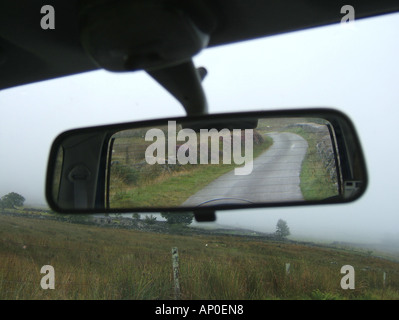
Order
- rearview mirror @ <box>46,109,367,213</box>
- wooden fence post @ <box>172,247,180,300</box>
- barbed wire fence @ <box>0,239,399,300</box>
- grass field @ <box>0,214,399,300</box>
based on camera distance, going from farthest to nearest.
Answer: wooden fence post @ <box>172,247,180,300</box>
grass field @ <box>0,214,399,300</box>
barbed wire fence @ <box>0,239,399,300</box>
rearview mirror @ <box>46,109,367,213</box>

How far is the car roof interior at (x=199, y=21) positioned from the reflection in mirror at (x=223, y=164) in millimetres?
540

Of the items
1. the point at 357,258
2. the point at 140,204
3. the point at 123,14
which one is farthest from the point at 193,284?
the point at 123,14

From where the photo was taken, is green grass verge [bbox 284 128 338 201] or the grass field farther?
the grass field

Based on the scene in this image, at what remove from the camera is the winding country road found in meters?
2.19

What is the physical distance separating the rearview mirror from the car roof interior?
48 cm

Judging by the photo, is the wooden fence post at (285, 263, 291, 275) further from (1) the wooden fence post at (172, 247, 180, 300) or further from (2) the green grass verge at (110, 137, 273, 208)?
(2) the green grass verge at (110, 137, 273, 208)

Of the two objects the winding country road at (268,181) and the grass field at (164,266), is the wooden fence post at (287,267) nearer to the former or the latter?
the grass field at (164,266)

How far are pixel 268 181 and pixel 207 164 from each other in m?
0.43

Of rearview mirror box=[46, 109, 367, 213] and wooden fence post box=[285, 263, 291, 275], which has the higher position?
rearview mirror box=[46, 109, 367, 213]

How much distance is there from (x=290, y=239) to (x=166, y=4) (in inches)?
325

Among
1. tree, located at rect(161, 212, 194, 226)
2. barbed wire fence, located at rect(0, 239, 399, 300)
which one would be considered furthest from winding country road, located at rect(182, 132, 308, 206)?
barbed wire fence, located at rect(0, 239, 399, 300)

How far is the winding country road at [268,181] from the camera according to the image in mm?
2191

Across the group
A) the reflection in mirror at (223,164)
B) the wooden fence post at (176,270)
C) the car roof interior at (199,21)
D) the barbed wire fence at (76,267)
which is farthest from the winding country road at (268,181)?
the wooden fence post at (176,270)

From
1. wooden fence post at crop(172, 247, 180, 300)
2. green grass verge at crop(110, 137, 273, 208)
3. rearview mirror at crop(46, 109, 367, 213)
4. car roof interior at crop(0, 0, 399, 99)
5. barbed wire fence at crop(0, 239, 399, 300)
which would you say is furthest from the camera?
wooden fence post at crop(172, 247, 180, 300)
